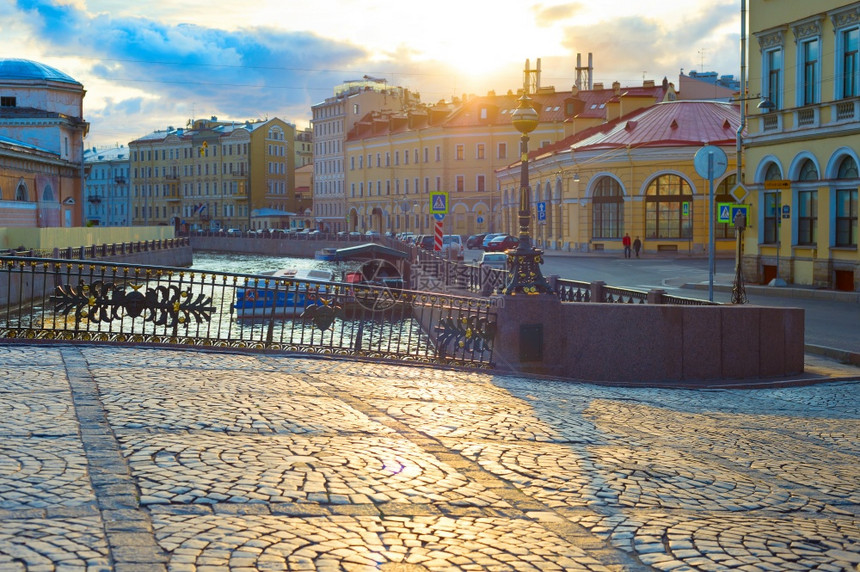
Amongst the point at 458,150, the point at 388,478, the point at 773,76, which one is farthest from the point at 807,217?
the point at 458,150

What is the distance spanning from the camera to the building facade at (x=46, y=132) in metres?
70.2

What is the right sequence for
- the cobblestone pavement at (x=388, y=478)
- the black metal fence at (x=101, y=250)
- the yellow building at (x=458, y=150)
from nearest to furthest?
1. the cobblestone pavement at (x=388, y=478)
2. the black metal fence at (x=101, y=250)
3. the yellow building at (x=458, y=150)

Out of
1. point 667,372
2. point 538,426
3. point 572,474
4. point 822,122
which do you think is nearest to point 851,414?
point 667,372

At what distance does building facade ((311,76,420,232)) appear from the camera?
118438 millimetres

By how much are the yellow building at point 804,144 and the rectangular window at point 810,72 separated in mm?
30

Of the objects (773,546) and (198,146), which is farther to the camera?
(198,146)

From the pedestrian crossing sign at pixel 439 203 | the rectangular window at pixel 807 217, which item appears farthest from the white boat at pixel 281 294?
the rectangular window at pixel 807 217

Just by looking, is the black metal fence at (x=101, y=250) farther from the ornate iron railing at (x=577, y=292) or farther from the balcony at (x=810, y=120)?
the balcony at (x=810, y=120)

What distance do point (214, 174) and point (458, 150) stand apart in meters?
48.5

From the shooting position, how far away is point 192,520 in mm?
6047

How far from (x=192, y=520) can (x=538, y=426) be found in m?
4.41

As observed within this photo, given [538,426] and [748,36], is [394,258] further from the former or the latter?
[538,426]

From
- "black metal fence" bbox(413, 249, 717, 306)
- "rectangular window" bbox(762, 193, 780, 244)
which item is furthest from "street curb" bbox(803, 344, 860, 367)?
"rectangular window" bbox(762, 193, 780, 244)

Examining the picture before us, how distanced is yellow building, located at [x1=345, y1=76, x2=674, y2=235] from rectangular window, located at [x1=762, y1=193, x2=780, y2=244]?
47.7 meters
